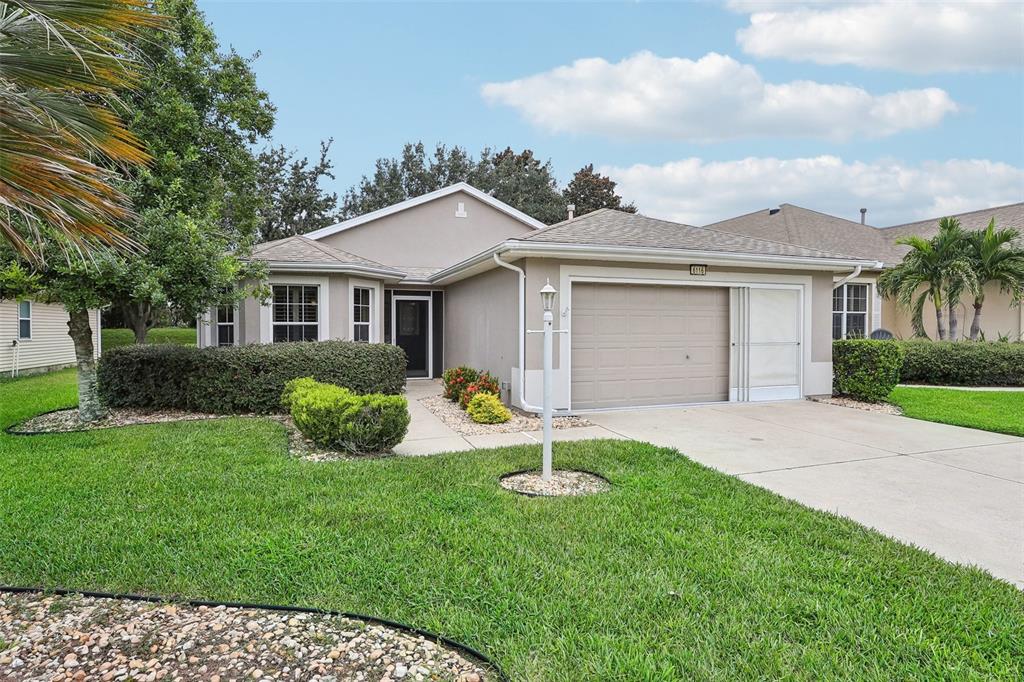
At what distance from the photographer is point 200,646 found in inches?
102

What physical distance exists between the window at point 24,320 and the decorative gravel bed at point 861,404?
20316 mm

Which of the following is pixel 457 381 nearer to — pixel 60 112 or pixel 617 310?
pixel 617 310

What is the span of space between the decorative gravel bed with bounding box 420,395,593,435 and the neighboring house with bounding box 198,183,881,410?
14.3 inches

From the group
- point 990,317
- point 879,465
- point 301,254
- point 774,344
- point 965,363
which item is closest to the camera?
point 879,465

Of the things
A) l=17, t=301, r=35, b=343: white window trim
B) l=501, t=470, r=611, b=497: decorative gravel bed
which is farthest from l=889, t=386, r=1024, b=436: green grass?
l=17, t=301, r=35, b=343: white window trim

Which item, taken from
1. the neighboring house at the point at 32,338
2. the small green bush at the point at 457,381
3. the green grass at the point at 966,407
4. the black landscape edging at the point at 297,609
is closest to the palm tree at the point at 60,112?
the black landscape edging at the point at 297,609

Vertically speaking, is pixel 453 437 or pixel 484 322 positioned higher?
pixel 484 322

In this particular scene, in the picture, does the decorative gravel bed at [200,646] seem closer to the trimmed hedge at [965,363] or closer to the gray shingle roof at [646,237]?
the gray shingle roof at [646,237]

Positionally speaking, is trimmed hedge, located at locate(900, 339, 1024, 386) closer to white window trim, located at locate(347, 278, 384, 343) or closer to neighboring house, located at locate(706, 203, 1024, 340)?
neighboring house, located at locate(706, 203, 1024, 340)

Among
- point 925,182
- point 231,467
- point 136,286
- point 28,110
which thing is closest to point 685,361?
point 231,467

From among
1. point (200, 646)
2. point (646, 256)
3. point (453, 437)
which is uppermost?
point (646, 256)

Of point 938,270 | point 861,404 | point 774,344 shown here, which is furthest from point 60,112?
point 938,270

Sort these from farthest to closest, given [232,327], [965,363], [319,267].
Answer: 1. [965,363]
2. [232,327]
3. [319,267]

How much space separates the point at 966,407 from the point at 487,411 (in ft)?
26.6
